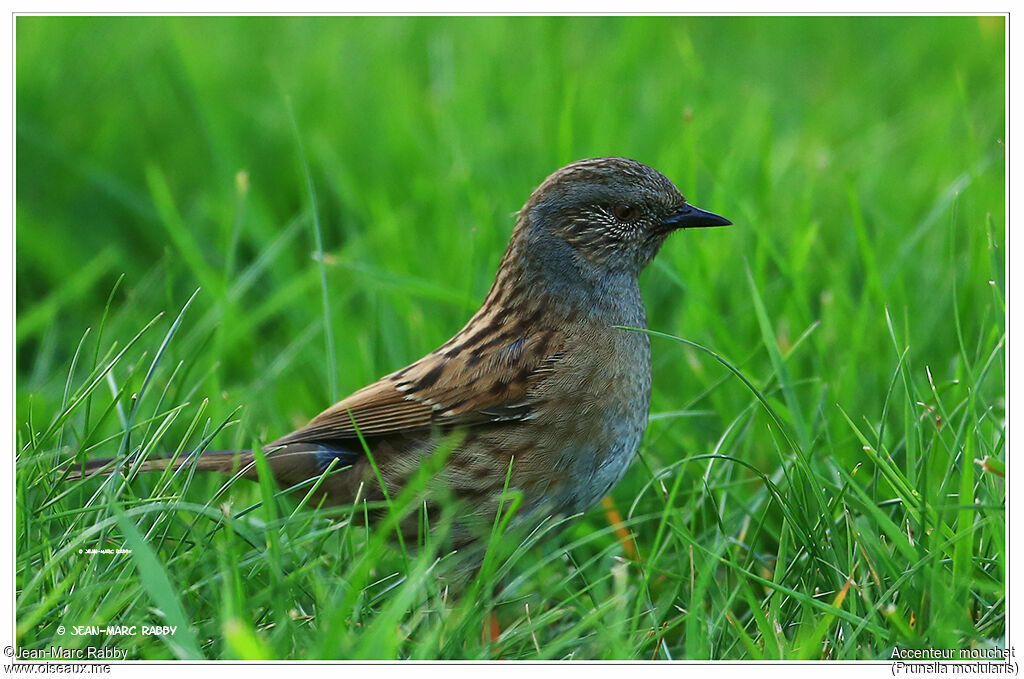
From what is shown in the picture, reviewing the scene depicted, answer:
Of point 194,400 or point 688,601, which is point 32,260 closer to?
point 194,400

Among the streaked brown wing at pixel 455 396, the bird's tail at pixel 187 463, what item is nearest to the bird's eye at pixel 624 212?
→ the streaked brown wing at pixel 455 396

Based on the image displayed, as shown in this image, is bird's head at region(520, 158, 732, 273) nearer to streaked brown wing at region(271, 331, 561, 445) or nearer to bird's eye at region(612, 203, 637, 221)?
bird's eye at region(612, 203, 637, 221)

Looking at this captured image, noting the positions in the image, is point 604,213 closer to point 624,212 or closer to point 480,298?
point 624,212

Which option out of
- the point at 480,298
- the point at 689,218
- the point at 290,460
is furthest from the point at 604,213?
the point at 290,460

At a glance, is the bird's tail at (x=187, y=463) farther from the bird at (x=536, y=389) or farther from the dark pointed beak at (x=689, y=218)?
the dark pointed beak at (x=689, y=218)

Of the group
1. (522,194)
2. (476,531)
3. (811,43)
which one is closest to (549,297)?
(476,531)

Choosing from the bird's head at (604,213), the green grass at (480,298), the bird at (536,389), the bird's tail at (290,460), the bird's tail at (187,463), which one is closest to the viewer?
the green grass at (480,298)
